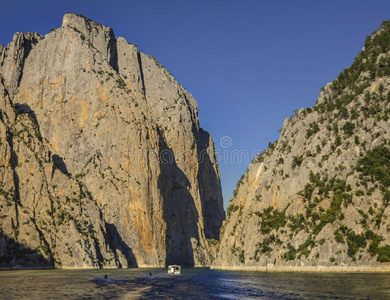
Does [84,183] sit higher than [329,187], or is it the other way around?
[84,183]

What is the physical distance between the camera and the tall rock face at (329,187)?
299 feet

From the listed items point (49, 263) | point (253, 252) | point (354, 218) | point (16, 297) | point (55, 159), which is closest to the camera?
point (16, 297)

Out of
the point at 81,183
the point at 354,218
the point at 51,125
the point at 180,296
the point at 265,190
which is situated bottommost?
the point at 180,296

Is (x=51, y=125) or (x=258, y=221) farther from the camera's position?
(x=51, y=125)

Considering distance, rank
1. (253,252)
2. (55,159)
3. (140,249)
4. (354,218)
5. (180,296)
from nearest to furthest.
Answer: (180,296) → (354,218) → (253,252) → (140,249) → (55,159)

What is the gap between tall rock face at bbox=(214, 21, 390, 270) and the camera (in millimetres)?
91000

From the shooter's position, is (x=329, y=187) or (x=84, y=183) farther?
(x=84, y=183)

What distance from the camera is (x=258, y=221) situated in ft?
391

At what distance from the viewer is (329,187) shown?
103m

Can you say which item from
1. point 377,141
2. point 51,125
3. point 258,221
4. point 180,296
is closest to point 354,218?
point 377,141

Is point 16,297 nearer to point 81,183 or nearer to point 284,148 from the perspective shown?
point 284,148

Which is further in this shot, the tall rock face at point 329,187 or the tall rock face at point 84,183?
the tall rock face at point 84,183

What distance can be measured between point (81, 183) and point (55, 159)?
58.9 feet

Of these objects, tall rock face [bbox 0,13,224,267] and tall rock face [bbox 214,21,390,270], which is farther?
tall rock face [bbox 0,13,224,267]
